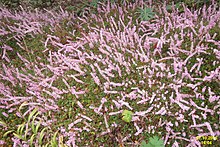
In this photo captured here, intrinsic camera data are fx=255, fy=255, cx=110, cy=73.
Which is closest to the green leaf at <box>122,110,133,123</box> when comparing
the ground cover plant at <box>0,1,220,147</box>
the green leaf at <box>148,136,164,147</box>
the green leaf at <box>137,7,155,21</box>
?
the ground cover plant at <box>0,1,220,147</box>

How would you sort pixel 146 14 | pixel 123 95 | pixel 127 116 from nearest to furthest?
pixel 127 116
pixel 123 95
pixel 146 14

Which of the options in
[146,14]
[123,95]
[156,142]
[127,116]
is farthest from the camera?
[146,14]


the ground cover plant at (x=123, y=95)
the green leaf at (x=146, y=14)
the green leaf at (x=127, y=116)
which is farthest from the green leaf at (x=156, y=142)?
the green leaf at (x=146, y=14)

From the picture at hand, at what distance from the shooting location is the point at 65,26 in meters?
4.50

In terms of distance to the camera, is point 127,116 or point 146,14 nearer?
point 127,116

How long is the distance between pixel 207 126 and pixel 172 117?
399 millimetres

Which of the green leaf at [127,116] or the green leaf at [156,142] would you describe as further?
the green leaf at [127,116]

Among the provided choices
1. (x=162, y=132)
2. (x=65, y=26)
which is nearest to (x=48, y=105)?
(x=162, y=132)

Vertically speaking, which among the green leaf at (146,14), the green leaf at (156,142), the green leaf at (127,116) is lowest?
the green leaf at (156,142)

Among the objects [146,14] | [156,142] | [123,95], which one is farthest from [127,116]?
[146,14]

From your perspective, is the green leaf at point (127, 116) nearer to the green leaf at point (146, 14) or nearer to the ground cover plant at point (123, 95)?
the ground cover plant at point (123, 95)

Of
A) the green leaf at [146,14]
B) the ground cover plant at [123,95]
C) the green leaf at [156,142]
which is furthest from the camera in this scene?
the green leaf at [146,14]

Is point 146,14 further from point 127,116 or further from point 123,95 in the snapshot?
point 127,116

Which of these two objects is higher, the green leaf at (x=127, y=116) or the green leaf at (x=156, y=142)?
the green leaf at (x=127, y=116)
